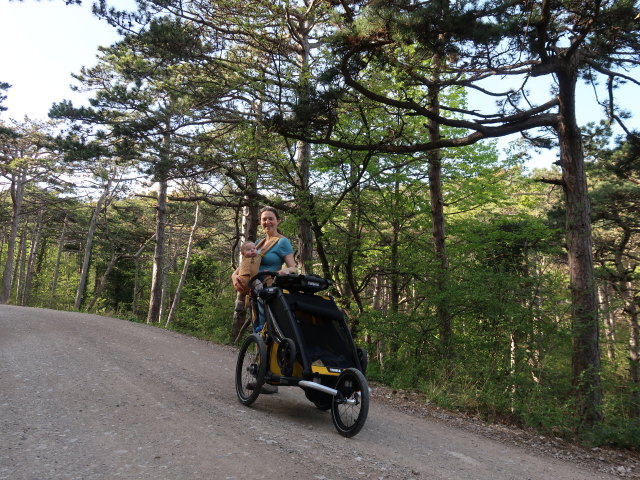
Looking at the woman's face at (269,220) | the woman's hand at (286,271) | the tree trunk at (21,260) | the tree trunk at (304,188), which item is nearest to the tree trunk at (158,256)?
the tree trunk at (304,188)

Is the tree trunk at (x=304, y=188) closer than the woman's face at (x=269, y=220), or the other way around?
the woman's face at (x=269, y=220)

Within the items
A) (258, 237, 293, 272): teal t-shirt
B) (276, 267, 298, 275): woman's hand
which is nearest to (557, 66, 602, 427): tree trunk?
(276, 267, 298, 275): woman's hand

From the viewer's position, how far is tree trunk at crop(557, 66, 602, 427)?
236 inches

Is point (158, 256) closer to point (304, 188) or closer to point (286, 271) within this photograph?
point (304, 188)

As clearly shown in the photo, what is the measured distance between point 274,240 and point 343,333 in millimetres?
1455

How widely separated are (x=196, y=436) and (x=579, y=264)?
615cm

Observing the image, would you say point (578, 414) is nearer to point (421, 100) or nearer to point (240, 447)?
point (240, 447)

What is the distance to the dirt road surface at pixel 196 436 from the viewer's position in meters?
2.69

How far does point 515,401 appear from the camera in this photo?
5672 millimetres

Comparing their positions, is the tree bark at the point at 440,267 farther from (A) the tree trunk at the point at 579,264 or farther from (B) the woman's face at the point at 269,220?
(B) the woman's face at the point at 269,220

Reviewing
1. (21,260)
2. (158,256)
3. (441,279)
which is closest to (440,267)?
(441,279)

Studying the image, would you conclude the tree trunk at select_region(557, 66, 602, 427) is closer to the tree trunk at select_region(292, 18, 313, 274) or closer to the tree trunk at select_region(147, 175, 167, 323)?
the tree trunk at select_region(292, 18, 313, 274)

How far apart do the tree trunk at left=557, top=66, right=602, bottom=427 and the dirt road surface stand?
2.30m

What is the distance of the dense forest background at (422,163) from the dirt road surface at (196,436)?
4.46 feet
